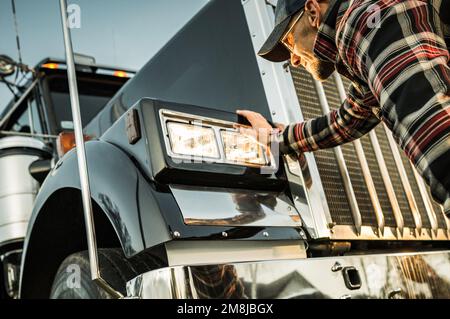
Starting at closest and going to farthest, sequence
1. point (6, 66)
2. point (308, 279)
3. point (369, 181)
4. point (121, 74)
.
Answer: point (308, 279), point (369, 181), point (6, 66), point (121, 74)

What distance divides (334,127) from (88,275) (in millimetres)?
1019

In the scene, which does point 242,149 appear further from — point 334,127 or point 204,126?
point 334,127

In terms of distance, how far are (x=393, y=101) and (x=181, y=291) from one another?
0.63m

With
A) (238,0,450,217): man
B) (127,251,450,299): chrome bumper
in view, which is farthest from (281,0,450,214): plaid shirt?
(127,251,450,299): chrome bumper

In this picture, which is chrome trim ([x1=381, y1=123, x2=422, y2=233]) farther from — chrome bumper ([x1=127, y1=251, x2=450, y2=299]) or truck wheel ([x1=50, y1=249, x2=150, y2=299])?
truck wheel ([x1=50, y1=249, x2=150, y2=299])

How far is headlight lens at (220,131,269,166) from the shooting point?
5.34 ft

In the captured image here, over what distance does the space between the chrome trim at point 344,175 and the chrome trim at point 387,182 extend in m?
0.21

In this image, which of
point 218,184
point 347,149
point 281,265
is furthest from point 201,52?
point 281,265

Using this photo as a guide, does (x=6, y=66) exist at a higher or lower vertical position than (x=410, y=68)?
higher

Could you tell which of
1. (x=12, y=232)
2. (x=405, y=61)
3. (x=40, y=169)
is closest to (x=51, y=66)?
(x=40, y=169)

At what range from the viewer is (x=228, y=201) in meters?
1.54

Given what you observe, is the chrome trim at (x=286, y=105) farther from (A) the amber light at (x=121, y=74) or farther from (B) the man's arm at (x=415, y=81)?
(A) the amber light at (x=121, y=74)
